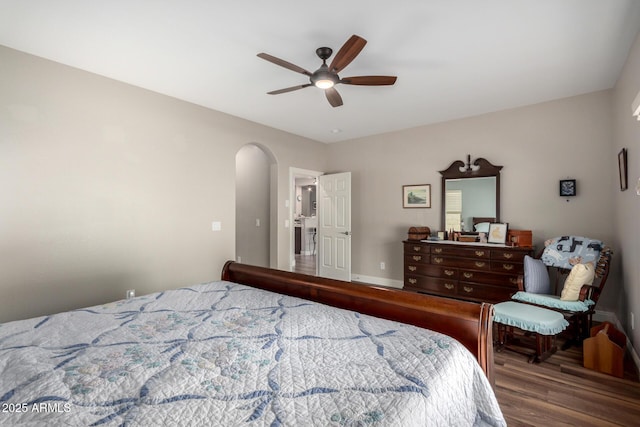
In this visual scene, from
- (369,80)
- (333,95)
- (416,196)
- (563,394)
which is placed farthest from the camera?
(416,196)

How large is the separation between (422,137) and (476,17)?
2735 millimetres

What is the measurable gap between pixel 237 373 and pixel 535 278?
3.30 metres

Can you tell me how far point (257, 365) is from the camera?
1108mm

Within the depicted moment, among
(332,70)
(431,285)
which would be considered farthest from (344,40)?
(431,285)

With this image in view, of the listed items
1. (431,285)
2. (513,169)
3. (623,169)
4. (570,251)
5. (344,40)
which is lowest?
(431,285)

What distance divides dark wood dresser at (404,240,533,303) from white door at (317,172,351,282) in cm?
118

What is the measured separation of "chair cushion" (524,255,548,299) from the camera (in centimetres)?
317

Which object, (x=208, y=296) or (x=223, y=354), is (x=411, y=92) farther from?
(x=223, y=354)

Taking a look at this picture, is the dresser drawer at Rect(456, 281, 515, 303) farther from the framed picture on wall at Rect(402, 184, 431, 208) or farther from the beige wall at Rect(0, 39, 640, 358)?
the framed picture on wall at Rect(402, 184, 431, 208)

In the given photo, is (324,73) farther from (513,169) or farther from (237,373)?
(513,169)

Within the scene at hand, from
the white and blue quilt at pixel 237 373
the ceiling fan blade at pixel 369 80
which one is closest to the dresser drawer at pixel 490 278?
the ceiling fan blade at pixel 369 80

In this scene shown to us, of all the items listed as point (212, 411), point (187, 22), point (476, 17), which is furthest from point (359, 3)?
point (212, 411)

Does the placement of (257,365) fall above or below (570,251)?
below

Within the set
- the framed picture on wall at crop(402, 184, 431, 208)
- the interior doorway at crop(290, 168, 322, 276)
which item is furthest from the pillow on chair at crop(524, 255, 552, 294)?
the interior doorway at crop(290, 168, 322, 276)
